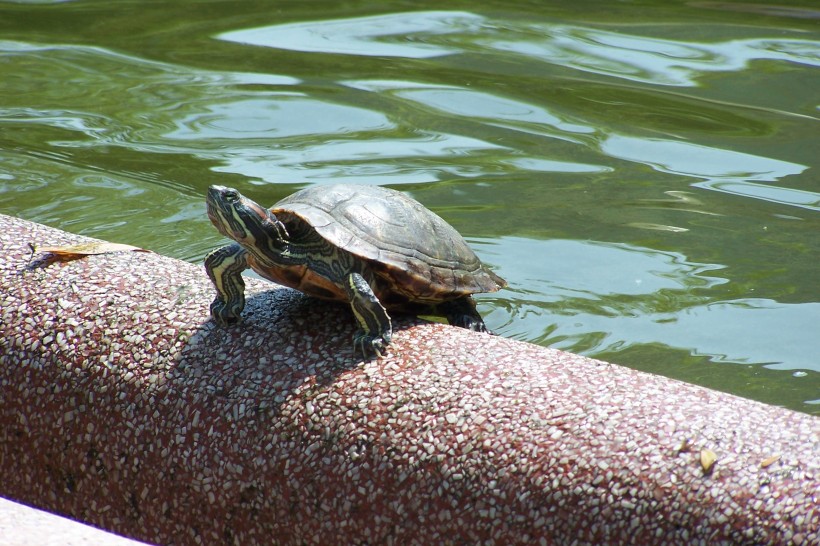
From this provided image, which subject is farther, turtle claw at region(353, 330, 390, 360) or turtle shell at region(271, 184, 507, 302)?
turtle shell at region(271, 184, 507, 302)

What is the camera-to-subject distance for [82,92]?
355 inches

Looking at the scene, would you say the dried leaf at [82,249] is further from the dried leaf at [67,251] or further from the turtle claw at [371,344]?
the turtle claw at [371,344]

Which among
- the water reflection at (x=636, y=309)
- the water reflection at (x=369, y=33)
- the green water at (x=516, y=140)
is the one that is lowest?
the water reflection at (x=636, y=309)

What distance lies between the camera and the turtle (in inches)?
139

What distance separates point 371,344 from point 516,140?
4849 mm

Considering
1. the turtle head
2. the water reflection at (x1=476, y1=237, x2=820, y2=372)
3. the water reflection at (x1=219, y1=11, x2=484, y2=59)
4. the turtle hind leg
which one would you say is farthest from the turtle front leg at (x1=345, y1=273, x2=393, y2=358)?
the water reflection at (x1=219, y1=11, x2=484, y2=59)

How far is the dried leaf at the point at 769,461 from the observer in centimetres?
283

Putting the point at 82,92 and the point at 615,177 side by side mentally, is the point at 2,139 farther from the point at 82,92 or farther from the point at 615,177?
the point at 615,177

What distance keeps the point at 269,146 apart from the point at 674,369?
4.16 metres

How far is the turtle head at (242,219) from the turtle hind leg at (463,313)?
98cm

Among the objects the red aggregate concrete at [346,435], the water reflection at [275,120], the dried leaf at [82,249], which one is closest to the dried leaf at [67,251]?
the dried leaf at [82,249]

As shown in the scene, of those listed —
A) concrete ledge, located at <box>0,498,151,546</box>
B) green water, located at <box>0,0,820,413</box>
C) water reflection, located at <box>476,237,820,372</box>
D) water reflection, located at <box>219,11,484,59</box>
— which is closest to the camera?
concrete ledge, located at <box>0,498,151,546</box>

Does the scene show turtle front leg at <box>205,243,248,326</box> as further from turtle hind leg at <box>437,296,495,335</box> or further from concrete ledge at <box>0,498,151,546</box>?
concrete ledge at <box>0,498,151,546</box>

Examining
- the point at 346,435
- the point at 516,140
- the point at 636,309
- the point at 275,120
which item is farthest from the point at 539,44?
the point at 346,435
